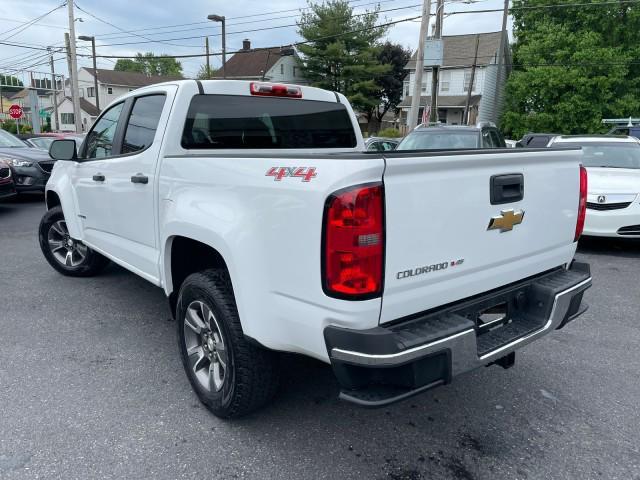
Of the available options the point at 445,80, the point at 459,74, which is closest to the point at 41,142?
the point at 459,74

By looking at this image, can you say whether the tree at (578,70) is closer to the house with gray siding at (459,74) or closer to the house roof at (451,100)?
the house with gray siding at (459,74)

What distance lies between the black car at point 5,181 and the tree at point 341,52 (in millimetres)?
33409

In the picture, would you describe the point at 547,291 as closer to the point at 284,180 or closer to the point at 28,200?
the point at 284,180

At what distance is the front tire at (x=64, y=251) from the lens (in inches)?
205

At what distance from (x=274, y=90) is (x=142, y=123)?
0.98 meters

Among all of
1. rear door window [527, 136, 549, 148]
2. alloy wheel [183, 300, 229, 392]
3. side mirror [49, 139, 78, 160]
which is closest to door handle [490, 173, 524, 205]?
alloy wheel [183, 300, 229, 392]

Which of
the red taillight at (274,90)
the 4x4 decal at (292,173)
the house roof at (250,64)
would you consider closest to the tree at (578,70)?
the house roof at (250,64)

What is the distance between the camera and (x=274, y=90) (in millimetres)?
3660

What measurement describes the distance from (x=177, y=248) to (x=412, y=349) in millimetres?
1702

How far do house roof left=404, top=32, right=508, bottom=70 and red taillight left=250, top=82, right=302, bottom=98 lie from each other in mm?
37682

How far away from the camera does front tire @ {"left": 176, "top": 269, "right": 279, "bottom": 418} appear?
250cm

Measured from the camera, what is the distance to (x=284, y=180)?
212 centimetres

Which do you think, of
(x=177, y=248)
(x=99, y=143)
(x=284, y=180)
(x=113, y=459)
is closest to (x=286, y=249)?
(x=284, y=180)

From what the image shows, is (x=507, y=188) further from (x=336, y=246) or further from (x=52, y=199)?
(x=52, y=199)
